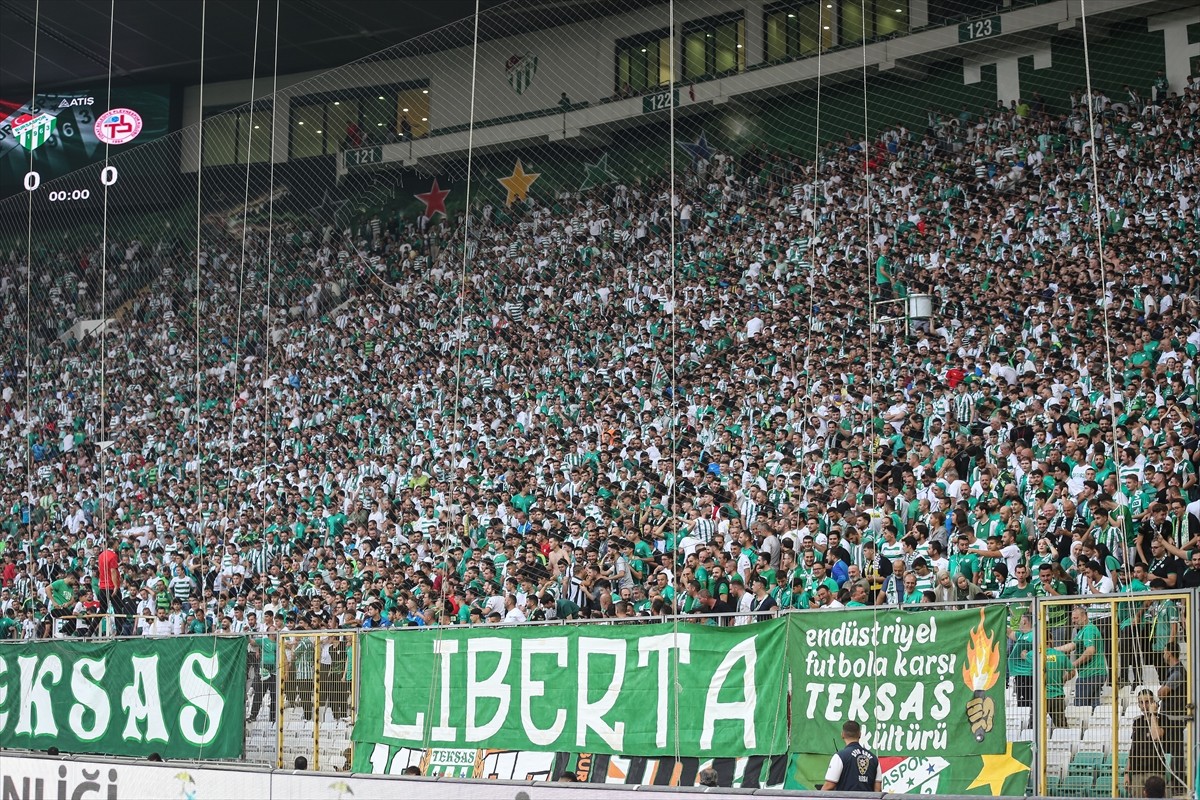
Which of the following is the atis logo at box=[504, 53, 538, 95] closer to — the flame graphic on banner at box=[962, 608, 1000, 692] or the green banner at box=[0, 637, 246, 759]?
the green banner at box=[0, 637, 246, 759]

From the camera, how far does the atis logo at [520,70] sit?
23.9m

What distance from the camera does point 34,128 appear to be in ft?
104

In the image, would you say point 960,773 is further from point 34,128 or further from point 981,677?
point 34,128

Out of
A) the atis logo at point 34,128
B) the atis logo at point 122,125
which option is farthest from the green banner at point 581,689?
the atis logo at point 122,125

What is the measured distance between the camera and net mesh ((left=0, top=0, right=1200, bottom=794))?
551 inches

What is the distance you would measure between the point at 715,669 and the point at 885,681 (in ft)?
3.26

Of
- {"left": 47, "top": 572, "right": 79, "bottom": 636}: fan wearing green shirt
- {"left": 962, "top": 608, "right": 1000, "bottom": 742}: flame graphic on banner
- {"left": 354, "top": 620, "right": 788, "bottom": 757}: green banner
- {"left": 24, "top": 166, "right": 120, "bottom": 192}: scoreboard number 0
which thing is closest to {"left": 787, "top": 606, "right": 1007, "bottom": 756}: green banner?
{"left": 962, "top": 608, "right": 1000, "bottom": 742}: flame graphic on banner

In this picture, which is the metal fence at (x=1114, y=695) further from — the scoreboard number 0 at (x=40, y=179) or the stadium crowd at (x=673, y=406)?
the scoreboard number 0 at (x=40, y=179)

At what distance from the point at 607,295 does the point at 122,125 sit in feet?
59.5

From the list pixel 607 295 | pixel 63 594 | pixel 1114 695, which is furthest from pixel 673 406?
pixel 1114 695

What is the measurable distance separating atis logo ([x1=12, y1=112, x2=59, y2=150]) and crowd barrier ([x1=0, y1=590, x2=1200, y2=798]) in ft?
77.7

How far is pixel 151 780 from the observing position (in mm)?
9375

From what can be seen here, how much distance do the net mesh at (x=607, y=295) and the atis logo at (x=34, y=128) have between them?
8.77 feet

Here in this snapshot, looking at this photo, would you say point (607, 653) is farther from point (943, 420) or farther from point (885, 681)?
point (943, 420)
